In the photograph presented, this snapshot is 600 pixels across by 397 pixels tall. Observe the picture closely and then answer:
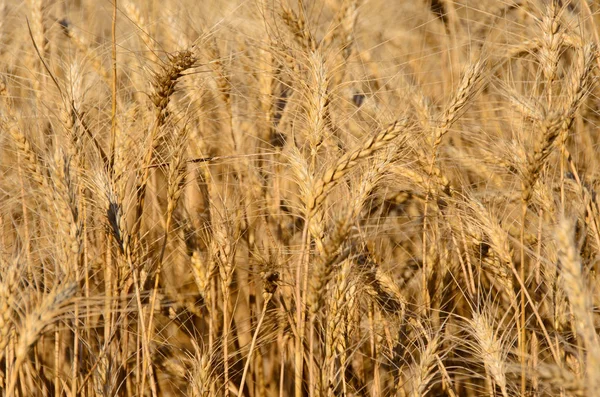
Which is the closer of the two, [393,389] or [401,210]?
[393,389]

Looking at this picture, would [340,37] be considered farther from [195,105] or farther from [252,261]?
[252,261]

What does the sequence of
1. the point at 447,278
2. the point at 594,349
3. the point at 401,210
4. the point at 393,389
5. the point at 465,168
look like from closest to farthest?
the point at 594,349 → the point at 393,389 → the point at 447,278 → the point at 465,168 → the point at 401,210

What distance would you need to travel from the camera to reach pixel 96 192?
167 centimetres

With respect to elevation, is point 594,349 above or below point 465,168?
below

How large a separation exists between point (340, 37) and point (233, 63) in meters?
0.51

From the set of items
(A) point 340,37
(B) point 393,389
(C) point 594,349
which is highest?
(A) point 340,37

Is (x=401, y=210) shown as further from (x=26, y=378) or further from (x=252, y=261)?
(x=26, y=378)

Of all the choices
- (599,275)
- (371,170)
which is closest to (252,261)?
(371,170)

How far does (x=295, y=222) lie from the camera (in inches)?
97.3

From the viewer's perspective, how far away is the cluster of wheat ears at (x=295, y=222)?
A: 1564 millimetres

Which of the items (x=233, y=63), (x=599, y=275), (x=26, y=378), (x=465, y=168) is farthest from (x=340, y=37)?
(x=26, y=378)

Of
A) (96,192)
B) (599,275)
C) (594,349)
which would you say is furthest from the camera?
(599,275)

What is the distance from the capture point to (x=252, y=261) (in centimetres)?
212

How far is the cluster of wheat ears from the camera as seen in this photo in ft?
5.13
